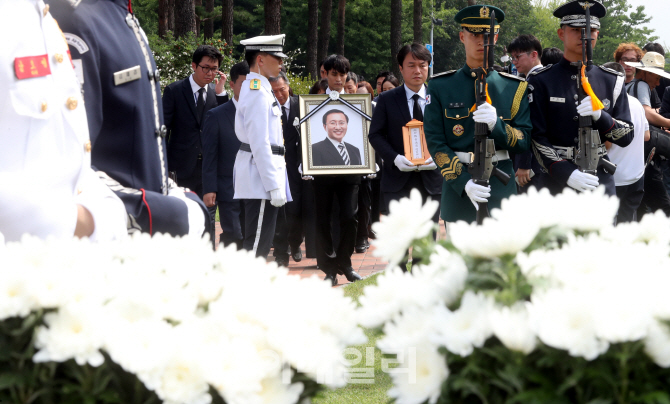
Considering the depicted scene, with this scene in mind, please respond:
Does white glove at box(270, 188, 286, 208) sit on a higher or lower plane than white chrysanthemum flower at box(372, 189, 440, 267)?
lower

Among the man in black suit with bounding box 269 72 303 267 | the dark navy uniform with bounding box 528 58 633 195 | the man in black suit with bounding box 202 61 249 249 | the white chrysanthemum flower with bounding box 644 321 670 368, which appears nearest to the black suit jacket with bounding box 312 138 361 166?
the man in black suit with bounding box 269 72 303 267

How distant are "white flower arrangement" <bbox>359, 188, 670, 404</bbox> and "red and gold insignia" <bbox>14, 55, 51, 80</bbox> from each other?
83 centimetres

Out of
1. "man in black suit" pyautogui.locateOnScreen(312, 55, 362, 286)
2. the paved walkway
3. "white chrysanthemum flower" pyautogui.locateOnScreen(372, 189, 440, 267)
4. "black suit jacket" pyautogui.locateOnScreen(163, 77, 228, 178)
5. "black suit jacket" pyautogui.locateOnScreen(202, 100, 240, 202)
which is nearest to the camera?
"white chrysanthemum flower" pyautogui.locateOnScreen(372, 189, 440, 267)

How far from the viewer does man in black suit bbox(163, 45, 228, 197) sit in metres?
7.51

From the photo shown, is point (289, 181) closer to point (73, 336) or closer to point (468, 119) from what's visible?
point (468, 119)

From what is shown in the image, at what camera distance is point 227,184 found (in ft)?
23.6

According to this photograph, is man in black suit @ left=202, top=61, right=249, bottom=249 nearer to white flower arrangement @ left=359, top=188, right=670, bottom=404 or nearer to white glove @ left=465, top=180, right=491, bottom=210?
white glove @ left=465, top=180, right=491, bottom=210

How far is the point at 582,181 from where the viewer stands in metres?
4.93

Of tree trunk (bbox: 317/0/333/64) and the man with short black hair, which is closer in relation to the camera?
the man with short black hair

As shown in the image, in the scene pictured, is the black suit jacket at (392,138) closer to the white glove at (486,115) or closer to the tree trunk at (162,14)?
the white glove at (486,115)

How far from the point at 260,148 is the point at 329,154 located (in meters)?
1.78

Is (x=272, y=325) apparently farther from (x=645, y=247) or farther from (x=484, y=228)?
(x=645, y=247)

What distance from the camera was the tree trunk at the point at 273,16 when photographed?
54.5 feet

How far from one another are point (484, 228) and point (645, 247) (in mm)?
324
